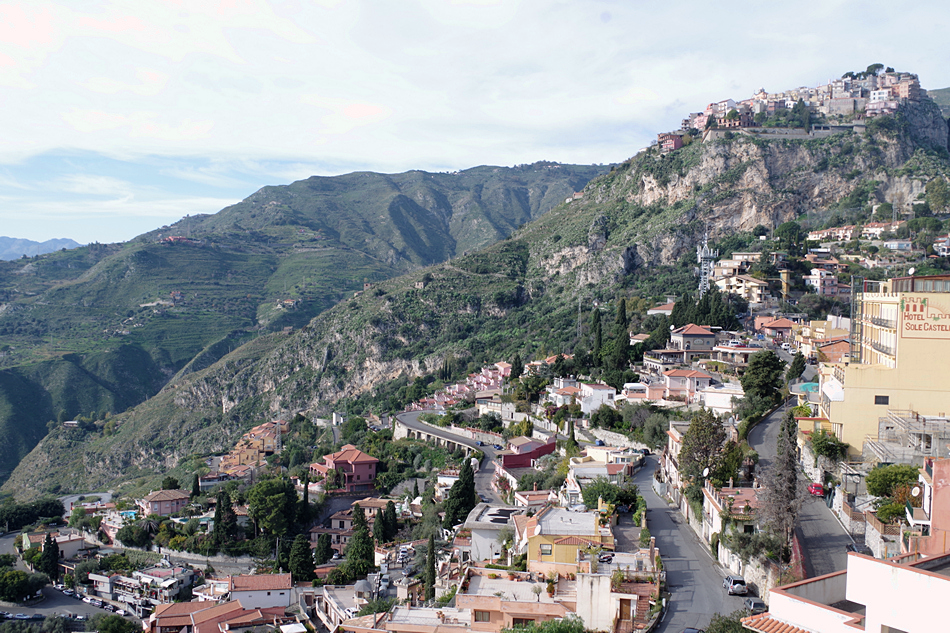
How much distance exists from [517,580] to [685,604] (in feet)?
11.9

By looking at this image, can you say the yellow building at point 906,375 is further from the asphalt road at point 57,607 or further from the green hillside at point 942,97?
the green hillside at point 942,97

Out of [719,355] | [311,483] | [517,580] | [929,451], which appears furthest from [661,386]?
[311,483]

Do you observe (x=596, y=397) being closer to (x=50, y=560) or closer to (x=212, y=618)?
(x=212, y=618)

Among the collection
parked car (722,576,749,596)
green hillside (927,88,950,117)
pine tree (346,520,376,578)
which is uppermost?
green hillside (927,88,950,117)

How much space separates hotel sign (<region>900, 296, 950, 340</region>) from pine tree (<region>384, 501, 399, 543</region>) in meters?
22.1

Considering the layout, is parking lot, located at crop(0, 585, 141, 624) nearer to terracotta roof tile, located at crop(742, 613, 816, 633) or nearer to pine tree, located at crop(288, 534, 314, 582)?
pine tree, located at crop(288, 534, 314, 582)

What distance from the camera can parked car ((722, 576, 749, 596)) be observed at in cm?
1423

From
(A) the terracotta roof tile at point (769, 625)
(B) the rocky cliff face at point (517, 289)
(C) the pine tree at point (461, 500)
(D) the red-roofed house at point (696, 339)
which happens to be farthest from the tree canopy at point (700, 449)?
(B) the rocky cliff face at point (517, 289)

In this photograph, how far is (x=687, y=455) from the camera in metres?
19.9

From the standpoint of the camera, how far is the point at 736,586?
46.8 ft

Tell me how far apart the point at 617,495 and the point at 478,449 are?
19.5 meters

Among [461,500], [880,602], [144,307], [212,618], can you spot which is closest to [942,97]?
Result: [144,307]

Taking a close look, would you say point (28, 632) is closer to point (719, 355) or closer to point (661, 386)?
point (661, 386)

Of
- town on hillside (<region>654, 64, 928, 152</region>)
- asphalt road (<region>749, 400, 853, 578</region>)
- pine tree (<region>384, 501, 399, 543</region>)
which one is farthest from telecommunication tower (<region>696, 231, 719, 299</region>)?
asphalt road (<region>749, 400, 853, 578</region>)
